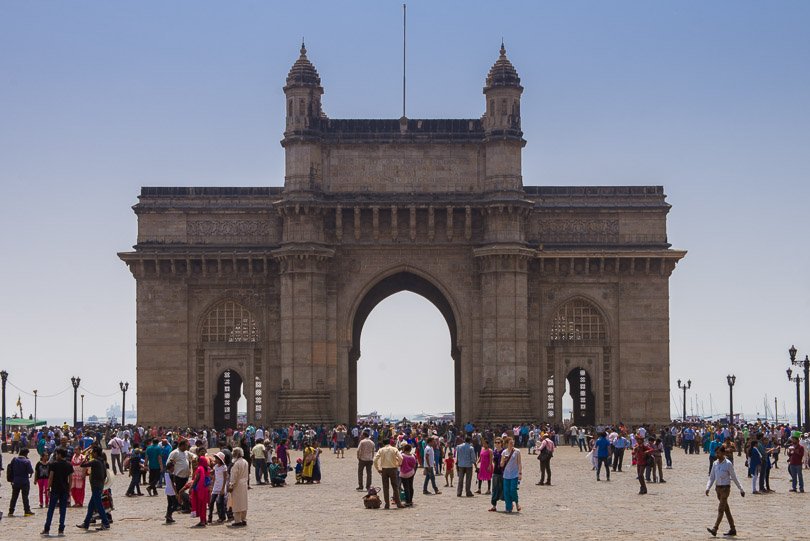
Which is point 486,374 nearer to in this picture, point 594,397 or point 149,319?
point 594,397

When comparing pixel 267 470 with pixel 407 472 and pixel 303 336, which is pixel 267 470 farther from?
pixel 303 336

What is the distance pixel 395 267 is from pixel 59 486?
36.6m

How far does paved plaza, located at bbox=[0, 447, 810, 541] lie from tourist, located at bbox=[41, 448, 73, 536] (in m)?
0.37

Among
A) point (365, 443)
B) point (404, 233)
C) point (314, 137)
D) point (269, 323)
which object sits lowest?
point (365, 443)

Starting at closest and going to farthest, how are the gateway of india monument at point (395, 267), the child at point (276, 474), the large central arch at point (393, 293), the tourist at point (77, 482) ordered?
the tourist at point (77, 482) < the child at point (276, 474) < the gateway of india monument at point (395, 267) < the large central arch at point (393, 293)

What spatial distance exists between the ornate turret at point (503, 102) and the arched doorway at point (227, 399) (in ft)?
54.7

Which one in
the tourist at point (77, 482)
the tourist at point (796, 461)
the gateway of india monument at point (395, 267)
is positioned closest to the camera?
the tourist at point (77, 482)

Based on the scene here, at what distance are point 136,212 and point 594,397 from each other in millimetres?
22299

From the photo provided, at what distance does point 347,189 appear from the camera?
62594 millimetres

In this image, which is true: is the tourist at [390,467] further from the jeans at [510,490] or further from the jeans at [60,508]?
the jeans at [60,508]

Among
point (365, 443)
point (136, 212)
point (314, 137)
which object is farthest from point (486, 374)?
point (365, 443)

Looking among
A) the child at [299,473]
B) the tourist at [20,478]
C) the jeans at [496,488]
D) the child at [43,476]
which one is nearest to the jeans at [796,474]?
the jeans at [496,488]

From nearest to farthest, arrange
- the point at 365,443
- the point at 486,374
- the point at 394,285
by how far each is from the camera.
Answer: the point at 365,443, the point at 486,374, the point at 394,285

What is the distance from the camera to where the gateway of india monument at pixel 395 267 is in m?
61.4
